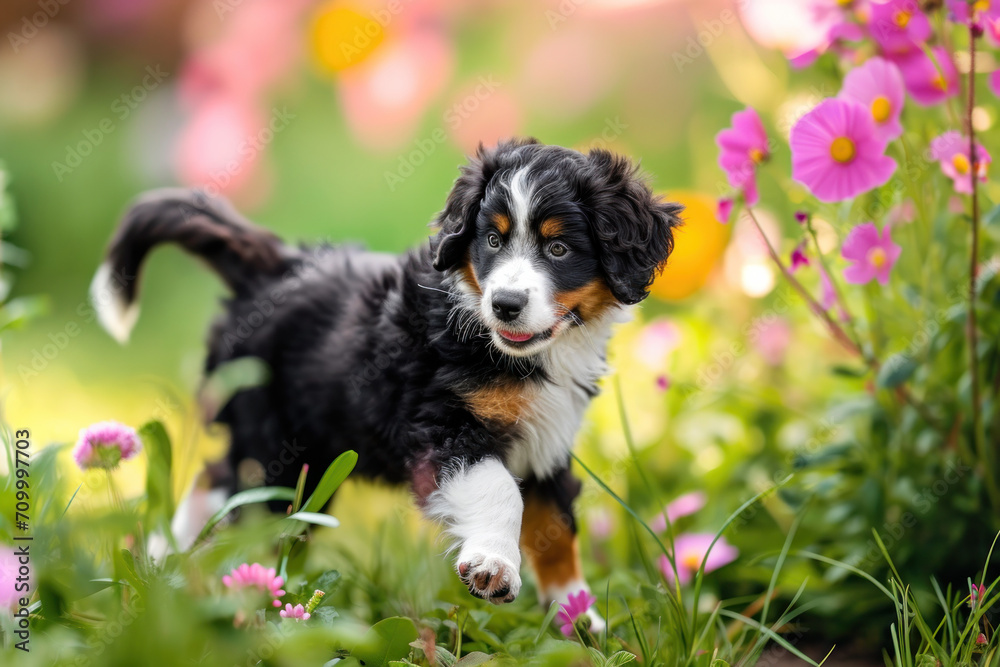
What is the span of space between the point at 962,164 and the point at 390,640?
84.6 inches

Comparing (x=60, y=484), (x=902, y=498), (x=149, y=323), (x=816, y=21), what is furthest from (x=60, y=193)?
(x=902, y=498)

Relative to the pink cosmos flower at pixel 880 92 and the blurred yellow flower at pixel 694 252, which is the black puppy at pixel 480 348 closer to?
the pink cosmos flower at pixel 880 92

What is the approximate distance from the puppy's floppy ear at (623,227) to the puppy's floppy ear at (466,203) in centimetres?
25

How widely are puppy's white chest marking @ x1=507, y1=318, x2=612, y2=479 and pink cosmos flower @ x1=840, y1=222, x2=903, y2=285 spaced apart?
2.46 ft

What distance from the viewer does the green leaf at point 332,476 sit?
215 centimetres

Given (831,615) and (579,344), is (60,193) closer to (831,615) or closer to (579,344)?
(579,344)

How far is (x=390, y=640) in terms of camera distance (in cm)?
204

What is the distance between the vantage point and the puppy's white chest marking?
257 centimetres

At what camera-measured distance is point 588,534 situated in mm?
3592

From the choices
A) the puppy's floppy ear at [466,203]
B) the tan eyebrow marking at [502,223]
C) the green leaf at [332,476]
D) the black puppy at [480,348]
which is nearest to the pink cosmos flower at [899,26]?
the black puppy at [480,348]

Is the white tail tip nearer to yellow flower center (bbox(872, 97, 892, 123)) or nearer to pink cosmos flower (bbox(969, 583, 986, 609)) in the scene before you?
yellow flower center (bbox(872, 97, 892, 123))

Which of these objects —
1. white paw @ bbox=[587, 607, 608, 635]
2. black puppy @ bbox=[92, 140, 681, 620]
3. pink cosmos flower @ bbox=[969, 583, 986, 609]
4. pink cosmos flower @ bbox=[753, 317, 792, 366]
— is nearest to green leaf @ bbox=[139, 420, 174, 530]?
black puppy @ bbox=[92, 140, 681, 620]

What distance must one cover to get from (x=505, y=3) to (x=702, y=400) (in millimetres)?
4533

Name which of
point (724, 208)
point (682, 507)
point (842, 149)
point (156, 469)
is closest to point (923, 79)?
point (842, 149)
